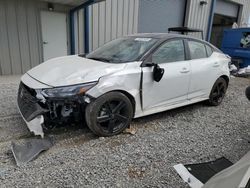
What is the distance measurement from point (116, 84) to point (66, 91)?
68 cm

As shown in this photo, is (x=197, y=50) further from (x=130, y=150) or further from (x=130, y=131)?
(x=130, y=150)

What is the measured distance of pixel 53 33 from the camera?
6.96 meters

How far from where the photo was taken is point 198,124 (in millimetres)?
3760

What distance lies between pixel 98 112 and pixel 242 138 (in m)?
2.26

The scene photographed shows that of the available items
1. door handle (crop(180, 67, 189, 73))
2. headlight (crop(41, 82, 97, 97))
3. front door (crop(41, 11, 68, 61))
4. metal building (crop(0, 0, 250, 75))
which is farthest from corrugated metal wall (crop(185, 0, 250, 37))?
headlight (crop(41, 82, 97, 97))

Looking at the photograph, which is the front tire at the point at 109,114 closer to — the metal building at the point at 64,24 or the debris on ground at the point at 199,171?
the debris on ground at the point at 199,171

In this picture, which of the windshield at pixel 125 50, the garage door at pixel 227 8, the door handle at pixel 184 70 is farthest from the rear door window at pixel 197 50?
the garage door at pixel 227 8

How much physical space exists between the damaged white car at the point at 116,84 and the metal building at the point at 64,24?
3.69 meters

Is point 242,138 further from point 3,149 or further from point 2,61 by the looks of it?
point 2,61

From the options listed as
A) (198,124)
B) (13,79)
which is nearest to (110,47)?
(198,124)

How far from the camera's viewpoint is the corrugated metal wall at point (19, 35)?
20.2ft

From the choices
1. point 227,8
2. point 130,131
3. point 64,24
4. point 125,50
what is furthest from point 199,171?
point 227,8

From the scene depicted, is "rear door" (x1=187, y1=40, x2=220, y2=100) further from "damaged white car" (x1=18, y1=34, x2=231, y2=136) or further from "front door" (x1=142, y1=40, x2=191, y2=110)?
"front door" (x1=142, y1=40, x2=191, y2=110)

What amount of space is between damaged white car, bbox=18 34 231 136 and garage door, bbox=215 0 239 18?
34.8 ft
